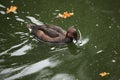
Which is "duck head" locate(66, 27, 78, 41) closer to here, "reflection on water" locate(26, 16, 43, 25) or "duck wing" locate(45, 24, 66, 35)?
"duck wing" locate(45, 24, 66, 35)

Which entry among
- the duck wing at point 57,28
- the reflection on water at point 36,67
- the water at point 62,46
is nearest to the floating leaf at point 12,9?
the water at point 62,46

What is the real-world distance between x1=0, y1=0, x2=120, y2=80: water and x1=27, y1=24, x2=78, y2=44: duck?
0.19m

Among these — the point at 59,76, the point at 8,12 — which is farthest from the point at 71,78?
the point at 8,12

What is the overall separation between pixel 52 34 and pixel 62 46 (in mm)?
442

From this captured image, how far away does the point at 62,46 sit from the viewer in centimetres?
988

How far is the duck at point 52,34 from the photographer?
9.89 m

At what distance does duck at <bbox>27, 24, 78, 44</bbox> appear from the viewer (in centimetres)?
989

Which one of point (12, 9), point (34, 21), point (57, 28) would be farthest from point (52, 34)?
point (12, 9)

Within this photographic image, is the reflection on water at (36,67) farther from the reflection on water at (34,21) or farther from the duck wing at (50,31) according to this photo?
the reflection on water at (34,21)

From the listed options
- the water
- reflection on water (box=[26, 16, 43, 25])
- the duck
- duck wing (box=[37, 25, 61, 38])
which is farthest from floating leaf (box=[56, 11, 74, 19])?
duck wing (box=[37, 25, 61, 38])

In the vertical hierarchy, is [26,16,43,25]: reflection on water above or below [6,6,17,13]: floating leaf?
below

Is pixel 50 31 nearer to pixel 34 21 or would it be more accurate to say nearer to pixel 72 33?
pixel 72 33

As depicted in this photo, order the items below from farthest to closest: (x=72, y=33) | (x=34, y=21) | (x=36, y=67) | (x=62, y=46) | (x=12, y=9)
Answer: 1. (x=12, y=9)
2. (x=34, y=21)
3. (x=62, y=46)
4. (x=72, y=33)
5. (x=36, y=67)

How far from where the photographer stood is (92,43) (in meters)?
9.59
